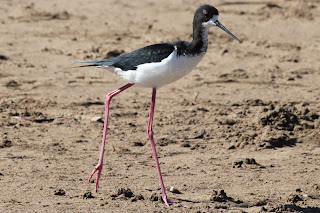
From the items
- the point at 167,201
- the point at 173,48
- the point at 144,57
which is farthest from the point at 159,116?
the point at 167,201

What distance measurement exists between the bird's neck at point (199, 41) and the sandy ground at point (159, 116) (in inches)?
48.1

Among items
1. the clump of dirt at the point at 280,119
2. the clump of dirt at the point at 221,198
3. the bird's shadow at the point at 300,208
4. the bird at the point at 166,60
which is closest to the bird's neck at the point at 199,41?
the bird at the point at 166,60

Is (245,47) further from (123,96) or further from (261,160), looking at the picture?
(261,160)

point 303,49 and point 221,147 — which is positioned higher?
point 303,49

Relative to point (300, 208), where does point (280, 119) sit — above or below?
above

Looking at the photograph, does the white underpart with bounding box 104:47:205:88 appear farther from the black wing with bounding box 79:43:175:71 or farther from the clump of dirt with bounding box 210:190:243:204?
the clump of dirt with bounding box 210:190:243:204

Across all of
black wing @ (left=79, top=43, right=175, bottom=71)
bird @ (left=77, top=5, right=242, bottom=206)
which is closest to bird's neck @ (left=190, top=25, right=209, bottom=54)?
bird @ (left=77, top=5, right=242, bottom=206)

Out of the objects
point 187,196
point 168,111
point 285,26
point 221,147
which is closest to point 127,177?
point 187,196

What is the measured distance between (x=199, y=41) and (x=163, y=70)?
41 cm

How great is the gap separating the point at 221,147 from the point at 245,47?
12.9 feet

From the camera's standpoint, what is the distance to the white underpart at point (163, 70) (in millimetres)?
4867

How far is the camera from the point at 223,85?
8.12 m

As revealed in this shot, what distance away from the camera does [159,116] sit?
6895 millimetres

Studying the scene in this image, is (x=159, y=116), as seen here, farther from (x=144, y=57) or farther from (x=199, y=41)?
(x=199, y=41)
